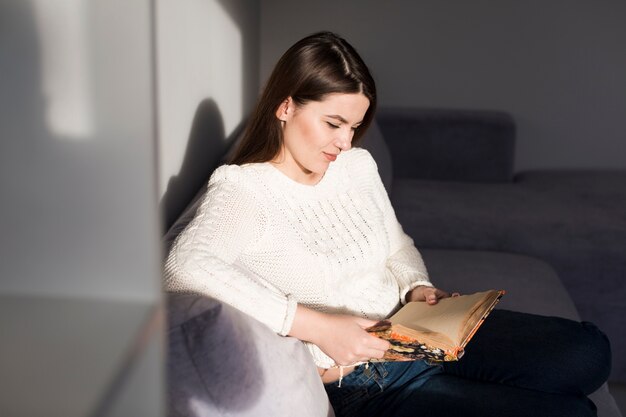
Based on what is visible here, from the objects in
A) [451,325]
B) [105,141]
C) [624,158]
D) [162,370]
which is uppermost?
[105,141]

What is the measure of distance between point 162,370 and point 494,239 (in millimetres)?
2221

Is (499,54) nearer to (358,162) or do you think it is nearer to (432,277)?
(432,277)

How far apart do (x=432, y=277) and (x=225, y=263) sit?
1.06m

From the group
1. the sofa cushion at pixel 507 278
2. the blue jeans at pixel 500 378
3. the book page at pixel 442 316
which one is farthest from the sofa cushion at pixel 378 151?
the book page at pixel 442 316

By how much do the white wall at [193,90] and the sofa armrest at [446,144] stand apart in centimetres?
75

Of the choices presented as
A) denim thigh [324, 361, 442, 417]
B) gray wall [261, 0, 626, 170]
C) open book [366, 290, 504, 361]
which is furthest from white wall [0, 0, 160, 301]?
gray wall [261, 0, 626, 170]

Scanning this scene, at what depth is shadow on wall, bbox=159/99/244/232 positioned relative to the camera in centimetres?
166

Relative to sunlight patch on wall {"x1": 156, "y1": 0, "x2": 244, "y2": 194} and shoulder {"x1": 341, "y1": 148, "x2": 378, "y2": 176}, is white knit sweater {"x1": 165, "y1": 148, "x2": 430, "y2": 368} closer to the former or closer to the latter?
shoulder {"x1": 341, "y1": 148, "x2": 378, "y2": 176}

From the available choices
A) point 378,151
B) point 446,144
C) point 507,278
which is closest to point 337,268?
point 507,278

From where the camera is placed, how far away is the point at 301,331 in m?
1.23

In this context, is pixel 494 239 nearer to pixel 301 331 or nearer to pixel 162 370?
pixel 301 331

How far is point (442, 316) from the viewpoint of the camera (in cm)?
137

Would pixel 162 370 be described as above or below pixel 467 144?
above

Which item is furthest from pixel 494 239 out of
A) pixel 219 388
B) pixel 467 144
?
pixel 219 388
